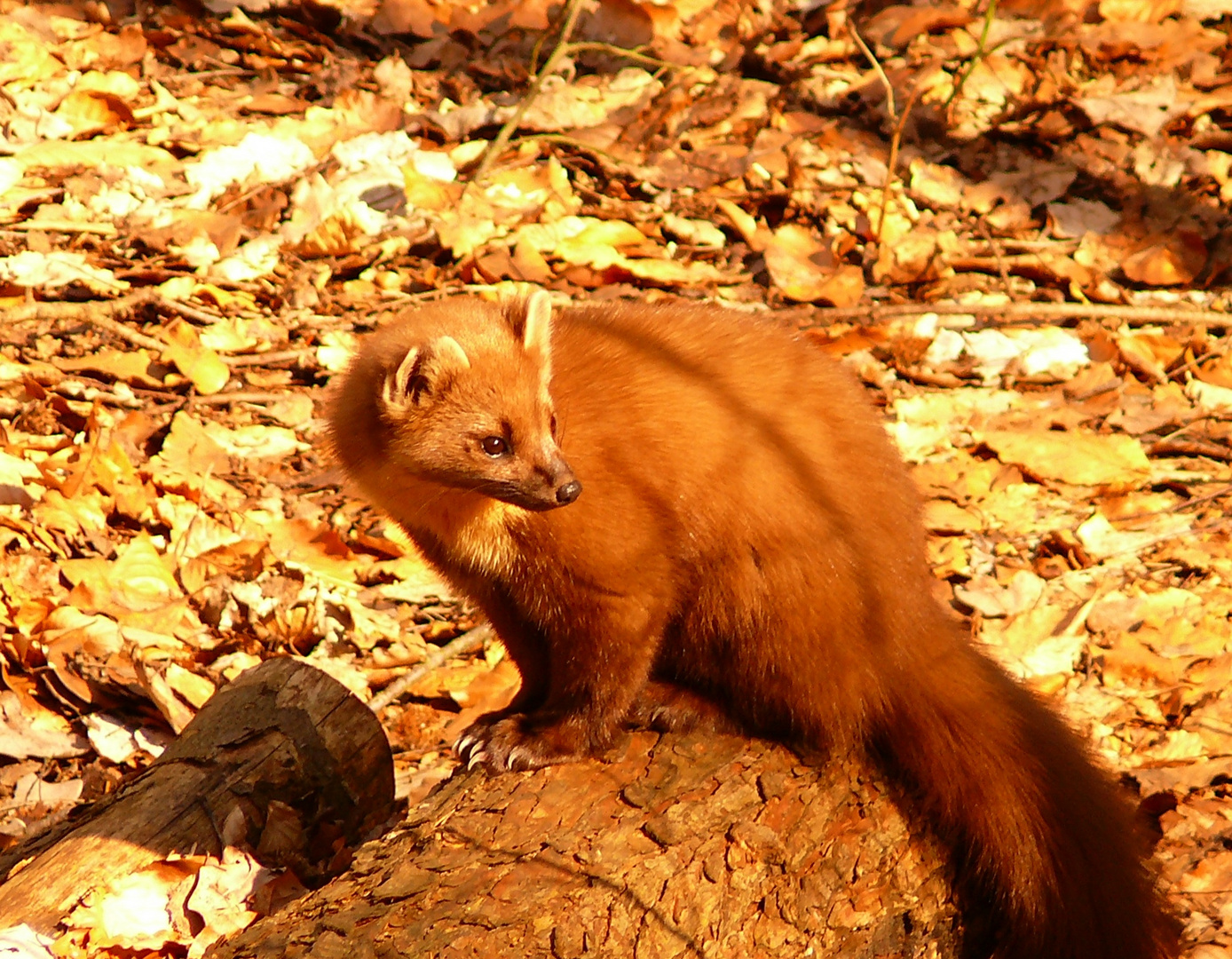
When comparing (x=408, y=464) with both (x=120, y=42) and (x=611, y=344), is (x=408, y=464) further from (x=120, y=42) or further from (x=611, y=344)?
(x=120, y=42)

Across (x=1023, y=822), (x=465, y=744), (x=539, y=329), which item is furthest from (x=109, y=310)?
(x=1023, y=822)

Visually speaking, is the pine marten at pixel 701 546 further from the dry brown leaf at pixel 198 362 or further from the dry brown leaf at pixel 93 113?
the dry brown leaf at pixel 93 113

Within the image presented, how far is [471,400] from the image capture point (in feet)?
11.8

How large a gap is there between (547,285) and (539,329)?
9.77ft

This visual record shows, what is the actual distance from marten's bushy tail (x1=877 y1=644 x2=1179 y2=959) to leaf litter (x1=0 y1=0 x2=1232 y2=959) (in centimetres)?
74

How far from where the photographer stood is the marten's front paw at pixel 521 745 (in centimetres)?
335

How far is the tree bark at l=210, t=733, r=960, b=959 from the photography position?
265 cm

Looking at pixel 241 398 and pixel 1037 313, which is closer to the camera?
pixel 241 398

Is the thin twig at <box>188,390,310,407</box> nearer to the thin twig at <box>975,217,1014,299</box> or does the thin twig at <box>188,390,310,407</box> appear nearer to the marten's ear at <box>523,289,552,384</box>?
the marten's ear at <box>523,289,552,384</box>

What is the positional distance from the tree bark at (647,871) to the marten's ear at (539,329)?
3.74ft

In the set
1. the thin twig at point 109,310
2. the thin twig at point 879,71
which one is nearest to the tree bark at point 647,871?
the thin twig at point 109,310

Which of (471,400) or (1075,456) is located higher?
(471,400)

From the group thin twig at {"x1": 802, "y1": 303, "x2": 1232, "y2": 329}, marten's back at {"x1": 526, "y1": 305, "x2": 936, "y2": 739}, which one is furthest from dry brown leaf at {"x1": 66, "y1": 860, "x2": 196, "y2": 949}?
thin twig at {"x1": 802, "y1": 303, "x2": 1232, "y2": 329}

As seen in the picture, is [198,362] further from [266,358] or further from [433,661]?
[433,661]
